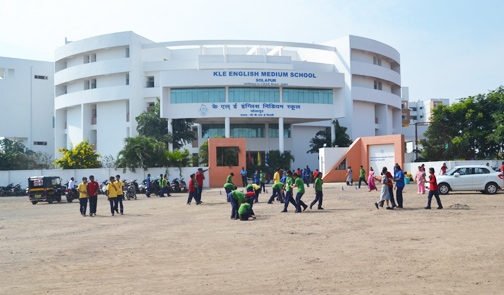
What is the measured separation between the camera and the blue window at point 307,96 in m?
45.7

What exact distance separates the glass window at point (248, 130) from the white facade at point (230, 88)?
0.11 metres

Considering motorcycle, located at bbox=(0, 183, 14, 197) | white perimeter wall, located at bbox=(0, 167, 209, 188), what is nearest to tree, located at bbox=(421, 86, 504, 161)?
white perimeter wall, located at bbox=(0, 167, 209, 188)

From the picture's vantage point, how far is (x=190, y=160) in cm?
4028

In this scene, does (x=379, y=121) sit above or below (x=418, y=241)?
above

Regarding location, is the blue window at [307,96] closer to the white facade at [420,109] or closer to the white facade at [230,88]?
the white facade at [230,88]

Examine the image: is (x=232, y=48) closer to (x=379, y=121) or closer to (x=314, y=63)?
(x=314, y=63)

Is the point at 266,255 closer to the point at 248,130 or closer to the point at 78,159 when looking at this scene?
the point at 78,159

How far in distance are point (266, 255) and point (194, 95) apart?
119ft

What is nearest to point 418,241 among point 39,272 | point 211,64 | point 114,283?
point 114,283

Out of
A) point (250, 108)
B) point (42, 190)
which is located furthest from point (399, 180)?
point (250, 108)

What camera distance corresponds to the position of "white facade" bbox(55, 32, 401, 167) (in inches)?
1747

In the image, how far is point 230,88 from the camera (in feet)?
147

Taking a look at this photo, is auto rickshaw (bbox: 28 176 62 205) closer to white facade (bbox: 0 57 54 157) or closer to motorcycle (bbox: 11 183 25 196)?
motorcycle (bbox: 11 183 25 196)

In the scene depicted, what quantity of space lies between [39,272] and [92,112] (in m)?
51.2
